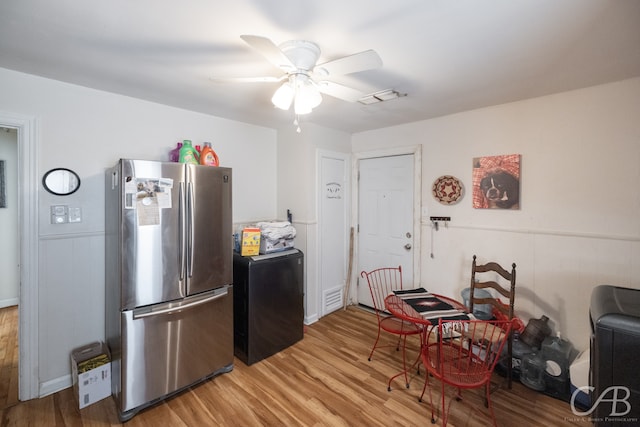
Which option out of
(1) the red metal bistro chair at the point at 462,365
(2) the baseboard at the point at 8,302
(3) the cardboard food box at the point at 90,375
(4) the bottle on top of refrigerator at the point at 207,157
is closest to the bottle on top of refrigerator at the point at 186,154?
(4) the bottle on top of refrigerator at the point at 207,157

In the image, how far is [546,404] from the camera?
2031mm

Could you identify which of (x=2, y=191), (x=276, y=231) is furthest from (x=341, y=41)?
(x=2, y=191)

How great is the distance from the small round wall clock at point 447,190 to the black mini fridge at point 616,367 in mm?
1774

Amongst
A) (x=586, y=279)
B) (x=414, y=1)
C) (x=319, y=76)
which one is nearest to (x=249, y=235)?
(x=319, y=76)

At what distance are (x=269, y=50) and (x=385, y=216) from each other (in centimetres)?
259

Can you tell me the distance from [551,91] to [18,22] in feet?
11.4

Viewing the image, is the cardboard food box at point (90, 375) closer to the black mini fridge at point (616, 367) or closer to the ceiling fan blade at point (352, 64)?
the ceiling fan blade at point (352, 64)

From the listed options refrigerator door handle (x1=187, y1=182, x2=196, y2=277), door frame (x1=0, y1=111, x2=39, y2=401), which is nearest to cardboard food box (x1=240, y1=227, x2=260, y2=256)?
refrigerator door handle (x1=187, y1=182, x2=196, y2=277)

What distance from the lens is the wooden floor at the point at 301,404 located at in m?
1.87

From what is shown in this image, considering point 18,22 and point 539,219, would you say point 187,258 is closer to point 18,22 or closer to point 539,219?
point 18,22

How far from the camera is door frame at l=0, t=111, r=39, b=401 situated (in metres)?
1.97

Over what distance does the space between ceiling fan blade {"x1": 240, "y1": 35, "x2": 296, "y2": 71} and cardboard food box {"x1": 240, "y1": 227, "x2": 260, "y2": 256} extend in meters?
1.56

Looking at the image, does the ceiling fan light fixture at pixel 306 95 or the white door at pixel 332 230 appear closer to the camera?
the ceiling fan light fixture at pixel 306 95

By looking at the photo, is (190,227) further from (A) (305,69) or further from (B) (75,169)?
(A) (305,69)
